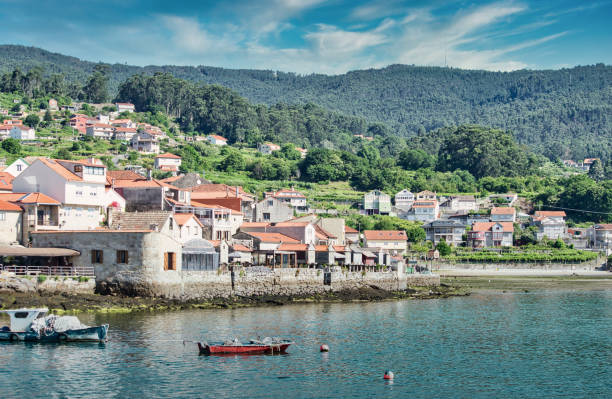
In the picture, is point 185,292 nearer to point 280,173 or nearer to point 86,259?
point 86,259

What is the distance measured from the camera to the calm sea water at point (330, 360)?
32.1 m

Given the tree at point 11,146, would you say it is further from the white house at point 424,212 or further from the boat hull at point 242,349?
the boat hull at point 242,349

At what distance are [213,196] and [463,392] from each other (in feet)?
Result: 198

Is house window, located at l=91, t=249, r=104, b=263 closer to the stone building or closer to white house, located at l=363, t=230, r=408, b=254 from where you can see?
the stone building

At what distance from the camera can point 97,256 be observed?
52.5 meters

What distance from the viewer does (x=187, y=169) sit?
163m

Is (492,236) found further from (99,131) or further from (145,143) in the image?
(99,131)

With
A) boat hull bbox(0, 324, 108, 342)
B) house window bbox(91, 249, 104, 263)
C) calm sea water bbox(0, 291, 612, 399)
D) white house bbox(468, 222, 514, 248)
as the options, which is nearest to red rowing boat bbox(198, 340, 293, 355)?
calm sea water bbox(0, 291, 612, 399)

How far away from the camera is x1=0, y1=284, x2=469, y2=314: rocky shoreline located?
46.6 meters

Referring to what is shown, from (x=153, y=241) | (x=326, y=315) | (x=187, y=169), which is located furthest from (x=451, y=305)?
(x=187, y=169)

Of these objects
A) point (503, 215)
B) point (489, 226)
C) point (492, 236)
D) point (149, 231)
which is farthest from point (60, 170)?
point (503, 215)

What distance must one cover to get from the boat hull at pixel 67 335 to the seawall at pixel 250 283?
38.3ft

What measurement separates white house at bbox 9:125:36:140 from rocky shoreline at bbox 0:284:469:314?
125 meters

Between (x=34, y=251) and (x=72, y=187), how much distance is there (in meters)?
9.89
